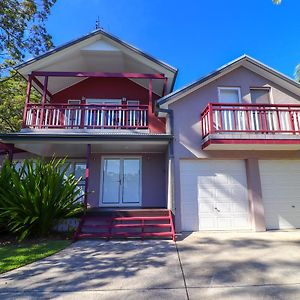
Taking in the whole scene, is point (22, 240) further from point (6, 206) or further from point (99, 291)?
point (99, 291)

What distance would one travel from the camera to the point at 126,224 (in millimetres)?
7949

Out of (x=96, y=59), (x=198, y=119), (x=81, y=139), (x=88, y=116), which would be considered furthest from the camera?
(x=96, y=59)

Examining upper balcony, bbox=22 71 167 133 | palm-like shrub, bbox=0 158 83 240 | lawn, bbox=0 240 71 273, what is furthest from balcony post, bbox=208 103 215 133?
lawn, bbox=0 240 71 273

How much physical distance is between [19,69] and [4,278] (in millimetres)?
8646

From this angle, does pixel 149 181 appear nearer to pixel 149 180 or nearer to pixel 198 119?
pixel 149 180

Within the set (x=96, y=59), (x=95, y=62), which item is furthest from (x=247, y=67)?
(x=95, y=62)

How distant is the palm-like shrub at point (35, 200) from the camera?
6.89m

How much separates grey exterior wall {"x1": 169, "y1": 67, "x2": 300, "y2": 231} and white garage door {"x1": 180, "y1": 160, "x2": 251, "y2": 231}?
0.97 feet

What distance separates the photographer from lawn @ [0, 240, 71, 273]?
5039mm

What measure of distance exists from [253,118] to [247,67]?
2.83 meters

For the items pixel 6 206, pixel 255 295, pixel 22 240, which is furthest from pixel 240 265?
pixel 6 206

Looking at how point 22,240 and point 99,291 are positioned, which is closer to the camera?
point 99,291

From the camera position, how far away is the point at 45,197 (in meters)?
6.94

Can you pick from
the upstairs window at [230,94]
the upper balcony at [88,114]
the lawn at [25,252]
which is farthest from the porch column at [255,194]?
the lawn at [25,252]
